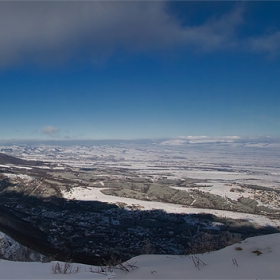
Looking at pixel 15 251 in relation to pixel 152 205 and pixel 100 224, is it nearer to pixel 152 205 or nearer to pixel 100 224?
pixel 100 224

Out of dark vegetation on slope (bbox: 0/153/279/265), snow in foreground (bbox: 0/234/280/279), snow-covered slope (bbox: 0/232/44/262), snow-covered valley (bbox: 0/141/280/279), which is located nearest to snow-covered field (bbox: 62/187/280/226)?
snow-covered valley (bbox: 0/141/280/279)

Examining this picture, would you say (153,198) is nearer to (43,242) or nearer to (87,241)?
(87,241)

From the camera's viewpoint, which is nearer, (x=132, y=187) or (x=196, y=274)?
(x=196, y=274)

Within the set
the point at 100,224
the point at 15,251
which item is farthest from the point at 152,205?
the point at 15,251

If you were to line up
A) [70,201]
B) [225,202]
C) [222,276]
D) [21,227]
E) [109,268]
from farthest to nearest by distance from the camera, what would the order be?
[225,202] < [70,201] < [21,227] < [109,268] < [222,276]

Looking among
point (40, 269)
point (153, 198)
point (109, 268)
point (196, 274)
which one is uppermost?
point (196, 274)

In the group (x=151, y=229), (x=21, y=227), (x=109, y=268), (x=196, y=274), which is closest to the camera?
(x=196, y=274)

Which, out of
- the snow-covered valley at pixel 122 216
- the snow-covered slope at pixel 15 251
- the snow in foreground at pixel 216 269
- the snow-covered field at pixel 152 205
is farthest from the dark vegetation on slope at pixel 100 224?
the snow in foreground at pixel 216 269

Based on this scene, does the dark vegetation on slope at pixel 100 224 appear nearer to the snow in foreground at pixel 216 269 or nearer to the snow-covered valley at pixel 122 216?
the snow-covered valley at pixel 122 216

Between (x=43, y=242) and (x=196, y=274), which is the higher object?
(x=196, y=274)

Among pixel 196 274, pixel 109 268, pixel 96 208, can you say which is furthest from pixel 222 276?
pixel 96 208
